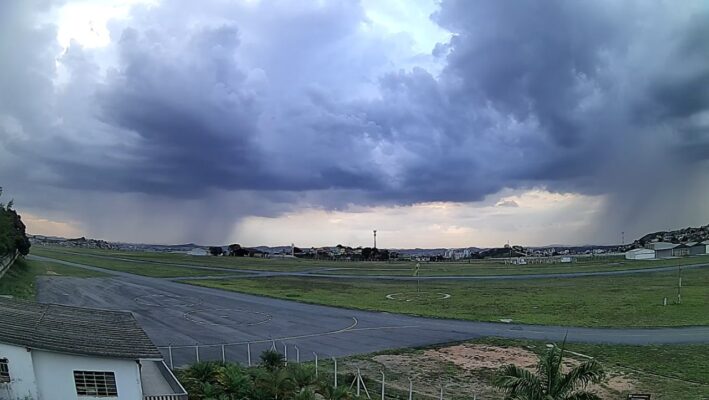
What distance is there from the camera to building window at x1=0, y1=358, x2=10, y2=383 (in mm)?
18734

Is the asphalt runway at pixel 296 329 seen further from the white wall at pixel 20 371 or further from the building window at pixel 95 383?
the white wall at pixel 20 371

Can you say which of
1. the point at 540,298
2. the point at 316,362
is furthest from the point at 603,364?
the point at 540,298

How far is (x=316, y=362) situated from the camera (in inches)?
1153

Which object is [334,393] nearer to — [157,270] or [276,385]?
[276,385]

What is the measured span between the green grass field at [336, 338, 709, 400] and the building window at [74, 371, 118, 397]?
13.2 meters

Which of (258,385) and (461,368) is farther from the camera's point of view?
(461,368)

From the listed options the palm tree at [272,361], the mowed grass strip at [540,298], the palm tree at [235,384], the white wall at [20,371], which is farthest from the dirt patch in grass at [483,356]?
the white wall at [20,371]

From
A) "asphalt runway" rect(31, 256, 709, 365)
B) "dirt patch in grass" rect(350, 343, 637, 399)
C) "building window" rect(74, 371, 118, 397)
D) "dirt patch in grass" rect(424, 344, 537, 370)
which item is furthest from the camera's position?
"asphalt runway" rect(31, 256, 709, 365)

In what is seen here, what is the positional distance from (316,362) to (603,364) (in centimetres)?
1868

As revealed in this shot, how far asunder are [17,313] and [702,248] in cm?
20587

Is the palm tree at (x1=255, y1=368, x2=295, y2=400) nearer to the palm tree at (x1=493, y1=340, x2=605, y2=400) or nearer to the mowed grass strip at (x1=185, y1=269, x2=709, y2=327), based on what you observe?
the palm tree at (x1=493, y1=340, x2=605, y2=400)

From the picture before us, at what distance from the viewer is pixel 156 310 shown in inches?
2197

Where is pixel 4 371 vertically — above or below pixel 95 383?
above

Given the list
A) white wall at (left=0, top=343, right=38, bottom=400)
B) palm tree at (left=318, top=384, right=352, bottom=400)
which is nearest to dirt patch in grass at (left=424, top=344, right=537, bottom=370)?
palm tree at (left=318, top=384, right=352, bottom=400)
